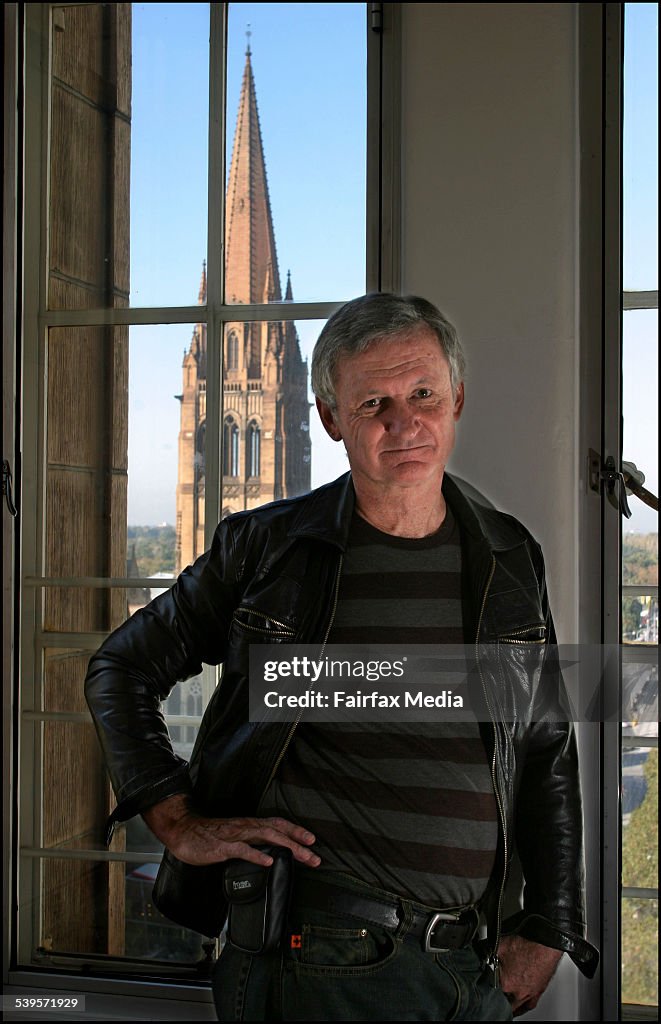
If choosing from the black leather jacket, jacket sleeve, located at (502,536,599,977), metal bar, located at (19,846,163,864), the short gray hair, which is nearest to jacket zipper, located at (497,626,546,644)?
the black leather jacket

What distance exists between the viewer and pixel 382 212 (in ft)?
5.93

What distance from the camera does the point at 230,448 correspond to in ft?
6.30

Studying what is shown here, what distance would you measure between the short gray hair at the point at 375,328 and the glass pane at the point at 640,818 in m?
0.82

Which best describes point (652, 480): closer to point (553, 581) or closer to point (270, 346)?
point (553, 581)

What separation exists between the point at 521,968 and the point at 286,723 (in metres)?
0.61

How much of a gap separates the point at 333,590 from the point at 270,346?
59cm

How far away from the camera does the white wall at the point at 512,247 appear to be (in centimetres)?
175

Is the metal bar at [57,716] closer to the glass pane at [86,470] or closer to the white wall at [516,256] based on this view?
the glass pane at [86,470]

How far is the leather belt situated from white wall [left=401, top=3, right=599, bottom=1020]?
0.39m

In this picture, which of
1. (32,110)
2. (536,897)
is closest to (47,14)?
(32,110)

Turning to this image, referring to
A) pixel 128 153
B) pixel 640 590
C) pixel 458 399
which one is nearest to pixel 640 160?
pixel 458 399

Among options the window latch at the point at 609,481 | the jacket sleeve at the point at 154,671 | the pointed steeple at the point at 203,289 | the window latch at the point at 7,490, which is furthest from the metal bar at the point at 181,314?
the window latch at the point at 609,481

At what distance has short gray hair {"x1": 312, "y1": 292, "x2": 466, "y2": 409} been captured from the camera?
1.58 metres

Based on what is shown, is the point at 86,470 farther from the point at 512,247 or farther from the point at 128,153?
the point at 512,247
